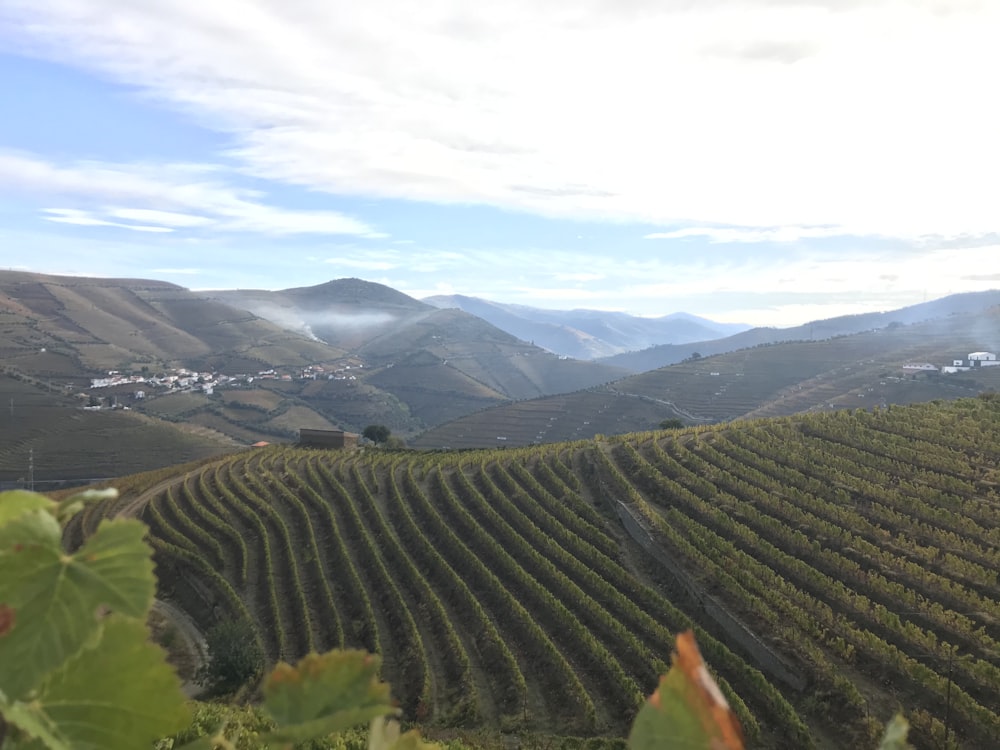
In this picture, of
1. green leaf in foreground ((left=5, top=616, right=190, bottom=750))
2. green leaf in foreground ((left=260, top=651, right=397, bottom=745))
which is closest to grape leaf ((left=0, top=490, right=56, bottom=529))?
green leaf in foreground ((left=5, top=616, right=190, bottom=750))

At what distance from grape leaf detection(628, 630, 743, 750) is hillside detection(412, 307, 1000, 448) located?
76069 millimetres

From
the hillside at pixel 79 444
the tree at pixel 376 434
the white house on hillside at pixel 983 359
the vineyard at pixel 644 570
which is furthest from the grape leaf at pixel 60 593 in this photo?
the white house on hillside at pixel 983 359

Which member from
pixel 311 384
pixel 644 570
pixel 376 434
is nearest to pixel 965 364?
pixel 376 434

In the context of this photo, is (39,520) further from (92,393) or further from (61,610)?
(92,393)

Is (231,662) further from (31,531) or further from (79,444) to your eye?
(79,444)

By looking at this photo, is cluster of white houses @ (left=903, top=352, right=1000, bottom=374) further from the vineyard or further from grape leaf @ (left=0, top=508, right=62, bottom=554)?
grape leaf @ (left=0, top=508, right=62, bottom=554)

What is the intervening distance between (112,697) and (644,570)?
23.0 metres

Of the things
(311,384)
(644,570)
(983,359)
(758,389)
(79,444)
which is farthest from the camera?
(311,384)

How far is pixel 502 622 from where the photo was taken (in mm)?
19562

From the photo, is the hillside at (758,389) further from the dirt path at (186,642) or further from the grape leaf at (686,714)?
the grape leaf at (686,714)

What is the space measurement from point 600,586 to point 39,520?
20.9m

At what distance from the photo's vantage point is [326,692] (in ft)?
3.21

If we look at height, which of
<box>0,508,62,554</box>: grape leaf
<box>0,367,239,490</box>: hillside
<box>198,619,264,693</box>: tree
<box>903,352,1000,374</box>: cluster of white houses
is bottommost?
<box>0,367,239,490</box>: hillside

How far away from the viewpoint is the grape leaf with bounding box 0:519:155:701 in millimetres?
A: 825
